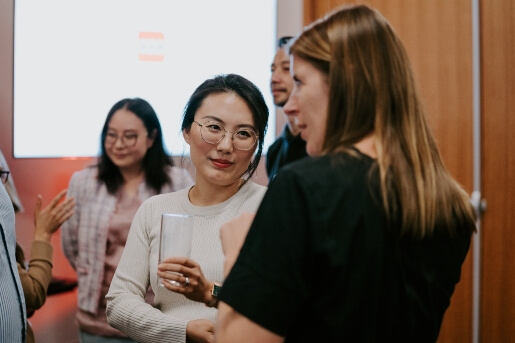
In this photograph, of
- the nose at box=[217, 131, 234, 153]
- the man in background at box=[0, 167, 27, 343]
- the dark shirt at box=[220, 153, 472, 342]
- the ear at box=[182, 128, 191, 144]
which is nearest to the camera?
the dark shirt at box=[220, 153, 472, 342]

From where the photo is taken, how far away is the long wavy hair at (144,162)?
2594 millimetres

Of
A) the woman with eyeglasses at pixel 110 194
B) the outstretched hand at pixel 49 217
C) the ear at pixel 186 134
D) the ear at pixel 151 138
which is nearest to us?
the ear at pixel 186 134

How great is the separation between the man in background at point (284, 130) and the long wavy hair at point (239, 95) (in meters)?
0.85

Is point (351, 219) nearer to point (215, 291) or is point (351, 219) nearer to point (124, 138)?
point (215, 291)

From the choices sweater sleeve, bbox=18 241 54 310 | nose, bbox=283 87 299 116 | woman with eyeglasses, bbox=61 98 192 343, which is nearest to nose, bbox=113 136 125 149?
woman with eyeglasses, bbox=61 98 192 343

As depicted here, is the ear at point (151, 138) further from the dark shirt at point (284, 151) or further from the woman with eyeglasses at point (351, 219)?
the woman with eyeglasses at point (351, 219)

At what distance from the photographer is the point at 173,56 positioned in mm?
2795

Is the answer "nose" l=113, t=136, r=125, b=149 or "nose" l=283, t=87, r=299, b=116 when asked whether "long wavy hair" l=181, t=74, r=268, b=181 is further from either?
"nose" l=113, t=136, r=125, b=149

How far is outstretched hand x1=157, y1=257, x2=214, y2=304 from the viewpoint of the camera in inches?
51.0

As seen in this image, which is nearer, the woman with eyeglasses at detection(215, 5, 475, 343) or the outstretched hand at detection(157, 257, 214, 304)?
the woman with eyeglasses at detection(215, 5, 475, 343)

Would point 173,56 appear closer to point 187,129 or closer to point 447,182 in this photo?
point 187,129

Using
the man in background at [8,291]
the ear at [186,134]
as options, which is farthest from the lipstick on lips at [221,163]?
the man in background at [8,291]

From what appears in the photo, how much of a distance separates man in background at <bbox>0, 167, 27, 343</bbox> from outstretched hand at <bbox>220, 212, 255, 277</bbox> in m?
0.56

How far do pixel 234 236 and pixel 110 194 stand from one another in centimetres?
164
